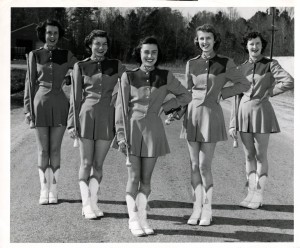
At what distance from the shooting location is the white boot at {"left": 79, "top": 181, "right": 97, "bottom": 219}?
4.54 meters

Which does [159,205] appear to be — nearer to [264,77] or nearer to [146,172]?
[146,172]

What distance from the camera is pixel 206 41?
4.34 meters

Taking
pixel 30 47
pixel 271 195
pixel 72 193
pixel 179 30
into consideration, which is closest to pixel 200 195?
pixel 271 195

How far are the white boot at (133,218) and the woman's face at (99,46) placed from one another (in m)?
1.18

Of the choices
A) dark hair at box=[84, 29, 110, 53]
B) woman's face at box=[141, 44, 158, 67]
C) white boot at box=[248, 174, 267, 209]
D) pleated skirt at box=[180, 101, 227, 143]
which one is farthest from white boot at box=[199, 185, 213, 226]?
dark hair at box=[84, 29, 110, 53]

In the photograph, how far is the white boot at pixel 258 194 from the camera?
486cm

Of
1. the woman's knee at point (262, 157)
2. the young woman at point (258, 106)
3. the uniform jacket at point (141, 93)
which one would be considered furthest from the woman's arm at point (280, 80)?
the uniform jacket at point (141, 93)

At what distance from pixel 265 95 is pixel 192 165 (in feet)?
3.19

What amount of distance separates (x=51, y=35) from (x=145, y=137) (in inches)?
50.3

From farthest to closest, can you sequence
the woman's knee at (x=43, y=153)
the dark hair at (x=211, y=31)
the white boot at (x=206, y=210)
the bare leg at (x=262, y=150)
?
the bare leg at (x=262, y=150) < the woman's knee at (x=43, y=153) < the white boot at (x=206, y=210) < the dark hair at (x=211, y=31)

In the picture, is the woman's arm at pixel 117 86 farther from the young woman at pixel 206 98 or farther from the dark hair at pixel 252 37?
the dark hair at pixel 252 37

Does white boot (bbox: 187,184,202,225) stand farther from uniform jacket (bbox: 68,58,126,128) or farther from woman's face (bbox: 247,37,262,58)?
woman's face (bbox: 247,37,262,58)

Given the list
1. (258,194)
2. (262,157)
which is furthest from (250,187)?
(262,157)
